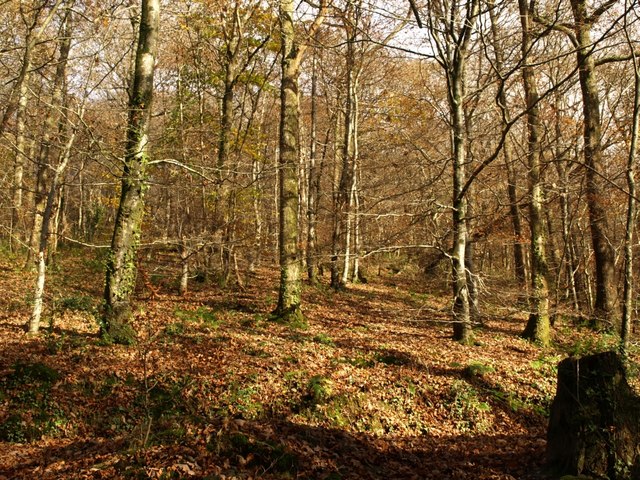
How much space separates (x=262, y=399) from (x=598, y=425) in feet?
15.0

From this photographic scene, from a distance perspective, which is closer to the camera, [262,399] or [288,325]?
[262,399]

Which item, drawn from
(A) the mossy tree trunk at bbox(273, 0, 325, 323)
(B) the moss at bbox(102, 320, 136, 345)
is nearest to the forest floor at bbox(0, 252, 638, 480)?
(B) the moss at bbox(102, 320, 136, 345)

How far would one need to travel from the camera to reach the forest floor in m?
4.99

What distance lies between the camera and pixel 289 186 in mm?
11125

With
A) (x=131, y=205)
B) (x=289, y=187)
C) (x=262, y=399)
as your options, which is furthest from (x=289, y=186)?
(x=262, y=399)

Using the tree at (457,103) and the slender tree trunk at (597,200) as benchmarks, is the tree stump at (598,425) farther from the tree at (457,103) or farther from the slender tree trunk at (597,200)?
the slender tree trunk at (597,200)

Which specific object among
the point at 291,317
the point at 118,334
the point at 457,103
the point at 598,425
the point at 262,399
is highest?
the point at 457,103

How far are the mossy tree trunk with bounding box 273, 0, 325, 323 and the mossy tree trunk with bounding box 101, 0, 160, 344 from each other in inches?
138

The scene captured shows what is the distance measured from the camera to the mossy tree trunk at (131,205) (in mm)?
8117

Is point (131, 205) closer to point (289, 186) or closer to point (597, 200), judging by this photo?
point (289, 186)

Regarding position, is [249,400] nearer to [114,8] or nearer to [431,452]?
[431,452]

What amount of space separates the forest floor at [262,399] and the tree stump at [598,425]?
64 cm

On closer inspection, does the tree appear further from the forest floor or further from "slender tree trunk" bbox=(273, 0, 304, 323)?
"slender tree trunk" bbox=(273, 0, 304, 323)

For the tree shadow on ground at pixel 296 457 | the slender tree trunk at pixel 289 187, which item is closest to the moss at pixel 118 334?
the tree shadow on ground at pixel 296 457
